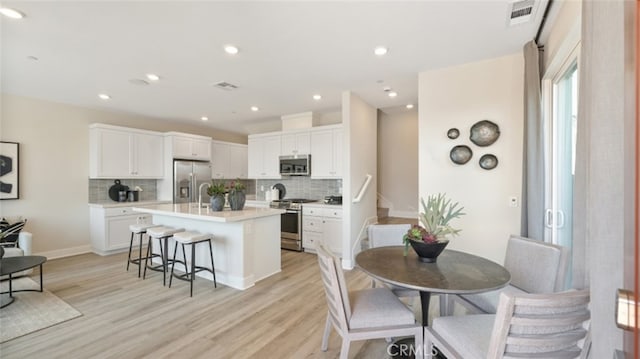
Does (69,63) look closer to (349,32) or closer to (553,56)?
(349,32)

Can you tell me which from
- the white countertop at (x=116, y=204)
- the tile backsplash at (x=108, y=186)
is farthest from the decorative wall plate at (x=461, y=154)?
the tile backsplash at (x=108, y=186)

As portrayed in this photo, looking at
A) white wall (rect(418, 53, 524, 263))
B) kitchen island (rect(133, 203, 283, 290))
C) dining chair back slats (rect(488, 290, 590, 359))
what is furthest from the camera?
kitchen island (rect(133, 203, 283, 290))

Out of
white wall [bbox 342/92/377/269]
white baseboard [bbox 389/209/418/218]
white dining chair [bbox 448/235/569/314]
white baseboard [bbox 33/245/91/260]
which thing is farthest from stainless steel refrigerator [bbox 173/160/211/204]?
white dining chair [bbox 448/235/569/314]

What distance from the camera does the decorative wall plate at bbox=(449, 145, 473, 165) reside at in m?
3.26

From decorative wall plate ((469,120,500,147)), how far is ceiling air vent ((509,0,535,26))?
1059 mm

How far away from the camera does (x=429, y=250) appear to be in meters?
1.97

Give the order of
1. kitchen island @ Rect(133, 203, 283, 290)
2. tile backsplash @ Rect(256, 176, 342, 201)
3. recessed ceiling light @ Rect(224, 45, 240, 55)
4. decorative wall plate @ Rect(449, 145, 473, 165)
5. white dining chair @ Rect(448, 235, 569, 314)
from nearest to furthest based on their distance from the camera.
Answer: white dining chair @ Rect(448, 235, 569, 314)
recessed ceiling light @ Rect(224, 45, 240, 55)
decorative wall plate @ Rect(449, 145, 473, 165)
kitchen island @ Rect(133, 203, 283, 290)
tile backsplash @ Rect(256, 176, 342, 201)

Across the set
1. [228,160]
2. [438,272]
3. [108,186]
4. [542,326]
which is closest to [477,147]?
[438,272]

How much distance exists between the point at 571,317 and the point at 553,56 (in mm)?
2148

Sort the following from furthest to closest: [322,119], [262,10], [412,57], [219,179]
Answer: [219,179] < [322,119] < [412,57] < [262,10]

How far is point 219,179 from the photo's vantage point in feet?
22.9

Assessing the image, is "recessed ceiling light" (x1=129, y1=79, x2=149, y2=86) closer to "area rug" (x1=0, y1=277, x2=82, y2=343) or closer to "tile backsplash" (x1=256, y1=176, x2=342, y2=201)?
"area rug" (x1=0, y1=277, x2=82, y2=343)

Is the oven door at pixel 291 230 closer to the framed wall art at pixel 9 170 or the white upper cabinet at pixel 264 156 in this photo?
the white upper cabinet at pixel 264 156

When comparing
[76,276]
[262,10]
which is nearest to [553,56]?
[262,10]
